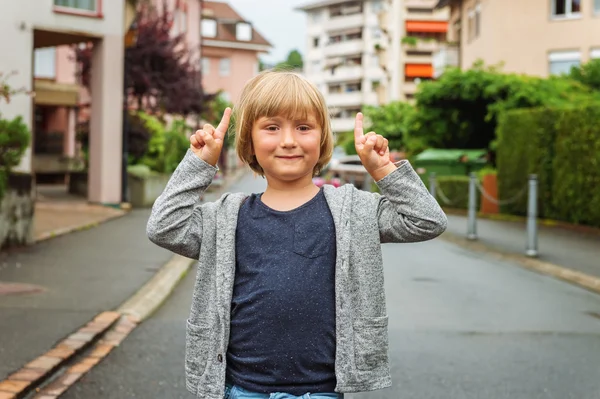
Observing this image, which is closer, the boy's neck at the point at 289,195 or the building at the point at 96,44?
the boy's neck at the point at 289,195

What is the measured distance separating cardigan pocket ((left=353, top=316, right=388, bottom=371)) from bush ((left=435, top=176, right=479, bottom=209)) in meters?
21.1

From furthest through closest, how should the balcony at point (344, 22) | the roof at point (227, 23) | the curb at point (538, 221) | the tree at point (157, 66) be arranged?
the balcony at point (344, 22) → the roof at point (227, 23) → the tree at point (157, 66) → the curb at point (538, 221)

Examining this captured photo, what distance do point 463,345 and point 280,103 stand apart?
182 inches

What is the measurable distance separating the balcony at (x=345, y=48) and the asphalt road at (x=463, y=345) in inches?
3565

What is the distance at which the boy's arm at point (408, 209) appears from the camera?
9.12ft

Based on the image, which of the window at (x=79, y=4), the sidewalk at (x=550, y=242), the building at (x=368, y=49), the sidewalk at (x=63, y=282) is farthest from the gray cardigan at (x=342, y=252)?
the building at (x=368, y=49)

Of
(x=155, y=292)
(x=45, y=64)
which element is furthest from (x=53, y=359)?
(x=45, y=64)

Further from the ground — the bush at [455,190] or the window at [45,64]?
the window at [45,64]

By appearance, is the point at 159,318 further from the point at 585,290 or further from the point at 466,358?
the point at 585,290

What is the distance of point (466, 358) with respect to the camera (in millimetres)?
6523

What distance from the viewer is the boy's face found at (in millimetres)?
2793

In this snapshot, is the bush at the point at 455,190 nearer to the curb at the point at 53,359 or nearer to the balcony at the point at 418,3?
the curb at the point at 53,359

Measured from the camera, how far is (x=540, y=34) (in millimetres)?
35031

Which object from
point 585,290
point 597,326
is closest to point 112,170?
point 585,290
